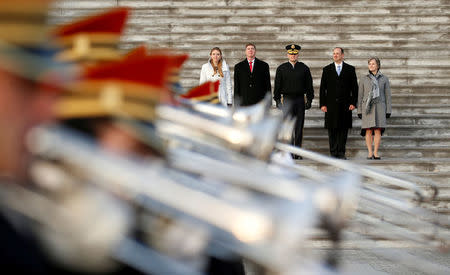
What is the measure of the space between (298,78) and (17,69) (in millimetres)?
7418

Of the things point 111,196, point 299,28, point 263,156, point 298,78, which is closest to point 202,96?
point 263,156

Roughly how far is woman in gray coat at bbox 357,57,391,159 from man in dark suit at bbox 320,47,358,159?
0.46 ft

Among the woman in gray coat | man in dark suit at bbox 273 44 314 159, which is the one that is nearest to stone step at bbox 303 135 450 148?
the woman in gray coat

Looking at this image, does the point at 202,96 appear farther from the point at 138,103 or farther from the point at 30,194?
the point at 30,194

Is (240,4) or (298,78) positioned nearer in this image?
(298,78)

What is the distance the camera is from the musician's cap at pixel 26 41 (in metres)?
1.02

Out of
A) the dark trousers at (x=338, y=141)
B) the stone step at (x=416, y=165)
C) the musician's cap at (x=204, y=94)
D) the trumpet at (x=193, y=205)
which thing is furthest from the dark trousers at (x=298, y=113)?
the trumpet at (x=193, y=205)

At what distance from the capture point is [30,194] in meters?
1.02

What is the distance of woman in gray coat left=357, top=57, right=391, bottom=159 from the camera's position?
8.37 metres

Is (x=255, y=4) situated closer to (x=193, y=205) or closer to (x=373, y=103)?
(x=373, y=103)

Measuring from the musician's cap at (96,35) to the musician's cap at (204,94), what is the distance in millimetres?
822

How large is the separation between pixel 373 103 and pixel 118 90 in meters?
7.61

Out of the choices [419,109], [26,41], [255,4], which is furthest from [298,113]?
[26,41]

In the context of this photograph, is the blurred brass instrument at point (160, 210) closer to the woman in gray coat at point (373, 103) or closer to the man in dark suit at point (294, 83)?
the man in dark suit at point (294, 83)
